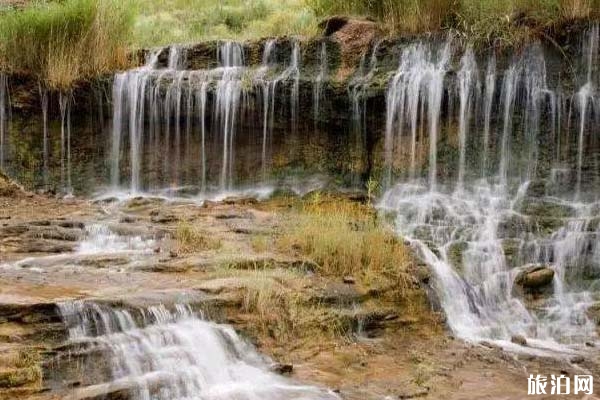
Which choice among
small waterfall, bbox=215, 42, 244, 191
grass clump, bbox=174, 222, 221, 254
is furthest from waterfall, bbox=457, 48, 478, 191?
grass clump, bbox=174, 222, 221, 254

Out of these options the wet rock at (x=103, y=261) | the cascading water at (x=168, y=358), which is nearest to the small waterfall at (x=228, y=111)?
the wet rock at (x=103, y=261)

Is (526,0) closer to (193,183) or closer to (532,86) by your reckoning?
(532,86)

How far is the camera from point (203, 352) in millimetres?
6016

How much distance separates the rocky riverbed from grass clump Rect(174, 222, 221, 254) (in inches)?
0.7

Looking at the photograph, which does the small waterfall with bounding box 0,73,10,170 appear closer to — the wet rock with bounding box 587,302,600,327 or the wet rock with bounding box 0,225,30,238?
the wet rock with bounding box 0,225,30,238

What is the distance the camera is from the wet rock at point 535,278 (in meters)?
8.31

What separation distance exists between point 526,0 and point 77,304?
825 centimetres

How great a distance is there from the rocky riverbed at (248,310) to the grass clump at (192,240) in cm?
2

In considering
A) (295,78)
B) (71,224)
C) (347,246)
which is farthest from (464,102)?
(71,224)

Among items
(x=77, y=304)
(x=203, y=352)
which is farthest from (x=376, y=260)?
(x=77, y=304)

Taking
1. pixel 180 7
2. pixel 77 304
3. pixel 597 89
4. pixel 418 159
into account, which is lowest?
pixel 77 304

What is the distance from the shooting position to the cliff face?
10469 millimetres

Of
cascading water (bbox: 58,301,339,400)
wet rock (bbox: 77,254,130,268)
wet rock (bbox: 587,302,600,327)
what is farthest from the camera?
wet rock (bbox: 587,302,600,327)

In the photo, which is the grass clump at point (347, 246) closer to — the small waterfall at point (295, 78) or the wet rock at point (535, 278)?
the wet rock at point (535, 278)
